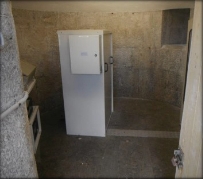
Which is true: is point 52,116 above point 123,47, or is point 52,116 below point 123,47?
below

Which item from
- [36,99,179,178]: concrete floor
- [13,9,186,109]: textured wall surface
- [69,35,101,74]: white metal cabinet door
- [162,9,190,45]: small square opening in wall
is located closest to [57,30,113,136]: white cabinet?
[69,35,101,74]: white metal cabinet door

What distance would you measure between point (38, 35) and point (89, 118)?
196 cm

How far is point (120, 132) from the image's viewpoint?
3.17m

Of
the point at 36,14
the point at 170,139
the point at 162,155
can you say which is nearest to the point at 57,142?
the point at 162,155

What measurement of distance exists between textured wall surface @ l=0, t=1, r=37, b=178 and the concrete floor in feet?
4.83

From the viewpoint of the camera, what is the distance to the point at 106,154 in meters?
2.63

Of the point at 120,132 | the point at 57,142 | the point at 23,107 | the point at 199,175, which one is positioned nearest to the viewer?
the point at 199,175

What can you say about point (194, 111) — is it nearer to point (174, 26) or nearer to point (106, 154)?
point (106, 154)

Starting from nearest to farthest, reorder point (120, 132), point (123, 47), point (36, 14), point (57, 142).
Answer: point (57, 142) < point (120, 132) < point (36, 14) < point (123, 47)

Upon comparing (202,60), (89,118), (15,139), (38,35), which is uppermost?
(38,35)

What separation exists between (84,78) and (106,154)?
1.11 m

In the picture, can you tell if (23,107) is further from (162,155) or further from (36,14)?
(36,14)

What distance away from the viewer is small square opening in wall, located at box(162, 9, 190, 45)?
4051 millimetres

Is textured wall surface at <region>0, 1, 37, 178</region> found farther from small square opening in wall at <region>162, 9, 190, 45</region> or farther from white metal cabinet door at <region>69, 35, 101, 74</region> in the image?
small square opening in wall at <region>162, 9, 190, 45</region>
